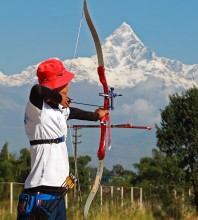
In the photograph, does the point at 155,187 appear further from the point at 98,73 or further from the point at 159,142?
the point at 98,73

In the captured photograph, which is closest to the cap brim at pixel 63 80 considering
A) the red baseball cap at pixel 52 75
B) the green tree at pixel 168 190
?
the red baseball cap at pixel 52 75

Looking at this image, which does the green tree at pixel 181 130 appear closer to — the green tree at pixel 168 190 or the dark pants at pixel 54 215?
the green tree at pixel 168 190

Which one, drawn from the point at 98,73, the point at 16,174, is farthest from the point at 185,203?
the point at 98,73

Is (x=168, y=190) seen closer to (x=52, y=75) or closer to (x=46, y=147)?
(x=52, y=75)

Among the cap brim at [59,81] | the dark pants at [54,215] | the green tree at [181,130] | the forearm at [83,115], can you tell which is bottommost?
the dark pants at [54,215]

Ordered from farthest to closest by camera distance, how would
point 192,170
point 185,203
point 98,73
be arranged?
point 192,170
point 185,203
point 98,73

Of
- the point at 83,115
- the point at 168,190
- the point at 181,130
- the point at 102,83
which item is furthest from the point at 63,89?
the point at 181,130

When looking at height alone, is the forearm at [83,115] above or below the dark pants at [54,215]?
above

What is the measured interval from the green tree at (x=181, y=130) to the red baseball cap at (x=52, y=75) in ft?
62.0

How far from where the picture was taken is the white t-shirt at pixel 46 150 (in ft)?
18.2

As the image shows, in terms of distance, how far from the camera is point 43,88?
555cm

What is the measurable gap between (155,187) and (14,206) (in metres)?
7.17

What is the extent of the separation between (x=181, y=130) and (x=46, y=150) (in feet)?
64.6

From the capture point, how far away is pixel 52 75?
5754 mm
